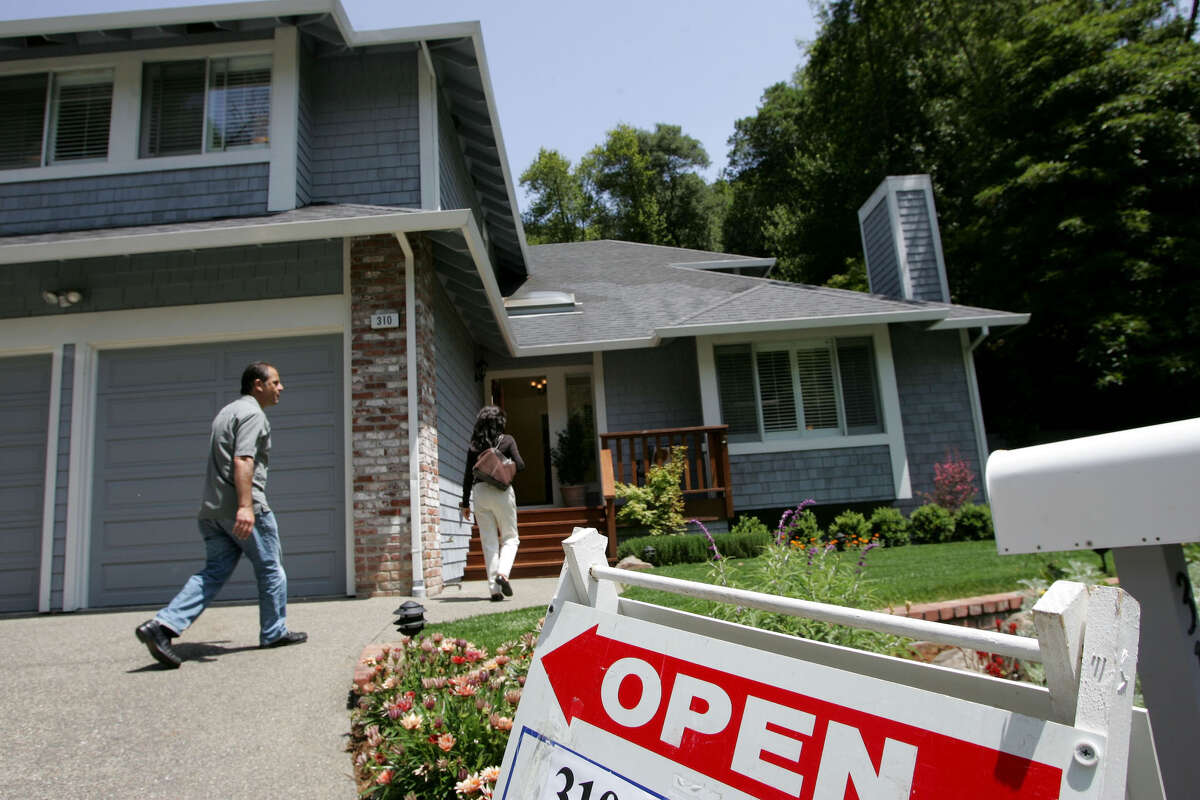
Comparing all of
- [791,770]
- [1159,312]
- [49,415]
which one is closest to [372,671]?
[791,770]

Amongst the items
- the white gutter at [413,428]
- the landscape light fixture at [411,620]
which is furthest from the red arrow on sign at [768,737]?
the white gutter at [413,428]

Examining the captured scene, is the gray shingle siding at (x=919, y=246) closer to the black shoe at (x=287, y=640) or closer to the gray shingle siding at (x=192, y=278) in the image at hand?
the gray shingle siding at (x=192, y=278)

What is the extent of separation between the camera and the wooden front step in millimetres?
8648

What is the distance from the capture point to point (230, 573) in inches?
162

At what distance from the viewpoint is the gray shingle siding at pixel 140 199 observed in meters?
7.47

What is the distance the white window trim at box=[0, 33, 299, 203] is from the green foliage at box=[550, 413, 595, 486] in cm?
597

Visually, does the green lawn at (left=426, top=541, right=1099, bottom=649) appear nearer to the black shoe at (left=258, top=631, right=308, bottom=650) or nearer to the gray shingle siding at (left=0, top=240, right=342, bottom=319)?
the black shoe at (left=258, top=631, right=308, bottom=650)

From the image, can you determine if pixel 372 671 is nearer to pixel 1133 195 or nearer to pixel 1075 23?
pixel 1133 195

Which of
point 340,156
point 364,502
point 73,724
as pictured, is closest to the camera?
point 73,724

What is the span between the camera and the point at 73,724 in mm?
3146

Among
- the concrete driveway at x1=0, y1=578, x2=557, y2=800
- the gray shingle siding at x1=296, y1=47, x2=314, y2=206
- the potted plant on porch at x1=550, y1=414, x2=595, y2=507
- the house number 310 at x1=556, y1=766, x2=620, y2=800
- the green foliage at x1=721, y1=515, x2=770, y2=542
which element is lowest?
the concrete driveway at x1=0, y1=578, x2=557, y2=800

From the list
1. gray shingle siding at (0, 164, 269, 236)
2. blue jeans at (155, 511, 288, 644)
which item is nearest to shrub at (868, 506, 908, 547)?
blue jeans at (155, 511, 288, 644)

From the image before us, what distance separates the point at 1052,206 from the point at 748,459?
9.72 meters

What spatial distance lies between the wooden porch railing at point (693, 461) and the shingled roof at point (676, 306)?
4.59 feet
